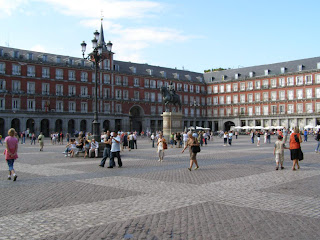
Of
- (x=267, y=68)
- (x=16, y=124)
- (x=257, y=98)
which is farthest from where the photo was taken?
(x=257, y=98)

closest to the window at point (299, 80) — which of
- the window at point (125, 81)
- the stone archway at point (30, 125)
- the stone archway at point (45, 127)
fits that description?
the window at point (125, 81)

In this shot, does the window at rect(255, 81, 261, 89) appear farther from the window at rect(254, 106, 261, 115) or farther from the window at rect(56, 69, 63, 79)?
the window at rect(56, 69, 63, 79)

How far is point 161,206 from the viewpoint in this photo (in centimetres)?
711

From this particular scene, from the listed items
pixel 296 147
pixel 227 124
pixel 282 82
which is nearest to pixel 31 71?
pixel 227 124

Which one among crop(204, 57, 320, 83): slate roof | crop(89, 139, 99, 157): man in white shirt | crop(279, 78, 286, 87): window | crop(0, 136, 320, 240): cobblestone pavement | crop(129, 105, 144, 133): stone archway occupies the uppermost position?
crop(204, 57, 320, 83): slate roof

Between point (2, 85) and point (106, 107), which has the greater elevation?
point (2, 85)

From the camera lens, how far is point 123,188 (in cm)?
921

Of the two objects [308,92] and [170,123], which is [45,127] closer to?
[170,123]

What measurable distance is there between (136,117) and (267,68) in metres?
29.9

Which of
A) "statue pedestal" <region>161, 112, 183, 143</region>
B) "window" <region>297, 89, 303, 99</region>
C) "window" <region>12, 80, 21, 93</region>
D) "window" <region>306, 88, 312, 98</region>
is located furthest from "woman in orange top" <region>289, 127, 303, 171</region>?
"window" <region>297, 89, 303, 99</region>

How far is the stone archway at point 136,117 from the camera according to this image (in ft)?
235

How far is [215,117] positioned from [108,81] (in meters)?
28.3

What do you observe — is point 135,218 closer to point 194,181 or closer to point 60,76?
point 194,181

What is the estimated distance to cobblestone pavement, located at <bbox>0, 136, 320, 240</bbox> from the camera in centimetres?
544
